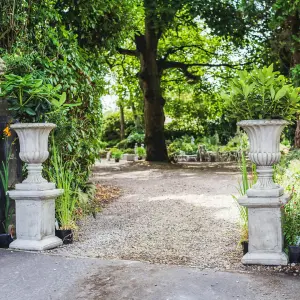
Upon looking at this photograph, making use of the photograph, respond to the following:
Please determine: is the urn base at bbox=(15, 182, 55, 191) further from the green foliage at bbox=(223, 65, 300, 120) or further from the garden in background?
the green foliage at bbox=(223, 65, 300, 120)

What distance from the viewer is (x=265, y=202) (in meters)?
4.73

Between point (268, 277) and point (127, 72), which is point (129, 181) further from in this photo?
point (127, 72)

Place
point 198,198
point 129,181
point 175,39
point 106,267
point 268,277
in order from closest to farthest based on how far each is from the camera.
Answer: point 268,277 < point 106,267 < point 198,198 < point 129,181 < point 175,39

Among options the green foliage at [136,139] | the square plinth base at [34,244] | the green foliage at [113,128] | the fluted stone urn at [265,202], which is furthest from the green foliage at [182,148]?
the fluted stone urn at [265,202]

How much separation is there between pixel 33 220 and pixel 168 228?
2.05 m

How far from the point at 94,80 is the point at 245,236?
4.32 meters

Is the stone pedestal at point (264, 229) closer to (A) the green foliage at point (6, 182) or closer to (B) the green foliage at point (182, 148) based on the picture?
(A) the green foliage at point (6, 182)

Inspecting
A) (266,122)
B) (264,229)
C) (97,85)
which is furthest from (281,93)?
(97,85)

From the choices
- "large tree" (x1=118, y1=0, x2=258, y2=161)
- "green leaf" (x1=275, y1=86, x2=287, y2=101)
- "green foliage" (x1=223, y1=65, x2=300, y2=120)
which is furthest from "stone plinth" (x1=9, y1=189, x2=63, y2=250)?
"large tree" (x1=118, y1=0, x2=258, y2=161)

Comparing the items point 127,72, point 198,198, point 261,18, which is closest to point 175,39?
point 127,72

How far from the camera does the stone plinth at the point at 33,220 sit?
17.9ft

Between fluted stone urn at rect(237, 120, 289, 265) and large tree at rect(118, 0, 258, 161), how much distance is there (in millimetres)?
9599

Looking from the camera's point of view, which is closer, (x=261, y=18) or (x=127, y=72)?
(x=261, y=18)

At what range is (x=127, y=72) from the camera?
22.8 m
